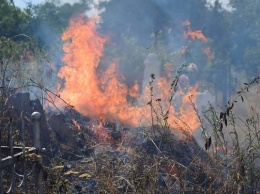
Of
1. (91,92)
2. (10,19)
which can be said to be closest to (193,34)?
(10,19)

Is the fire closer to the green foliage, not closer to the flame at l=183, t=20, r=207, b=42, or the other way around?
the green foliage

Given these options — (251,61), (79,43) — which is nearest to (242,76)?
(251,61)

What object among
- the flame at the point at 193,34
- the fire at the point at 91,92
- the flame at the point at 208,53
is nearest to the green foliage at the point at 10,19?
the fire at the point at 91,92

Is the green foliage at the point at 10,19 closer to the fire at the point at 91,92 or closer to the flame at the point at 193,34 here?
the fire at the point at 91,92

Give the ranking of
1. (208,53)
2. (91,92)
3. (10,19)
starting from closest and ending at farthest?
(91,92), (10,19), (208,53)

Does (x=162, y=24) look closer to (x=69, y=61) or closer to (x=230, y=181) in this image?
(x=69, y=61)

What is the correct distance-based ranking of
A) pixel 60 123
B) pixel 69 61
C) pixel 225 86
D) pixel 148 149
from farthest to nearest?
pixel 225 86 < pixel 69 61 < pixel 60 123 < pixel 148 149

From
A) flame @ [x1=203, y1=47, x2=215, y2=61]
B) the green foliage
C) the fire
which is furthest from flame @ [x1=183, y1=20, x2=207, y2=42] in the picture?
the fire

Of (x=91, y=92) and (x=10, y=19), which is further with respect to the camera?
(x=10, y=19)

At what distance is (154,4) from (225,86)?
10174 millimetres

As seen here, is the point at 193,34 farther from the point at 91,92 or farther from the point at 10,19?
the point at 91,92

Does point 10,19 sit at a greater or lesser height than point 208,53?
lesser

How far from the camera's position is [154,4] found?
3222 cm

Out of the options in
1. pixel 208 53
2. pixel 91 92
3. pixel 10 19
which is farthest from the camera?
pixel 208 53
